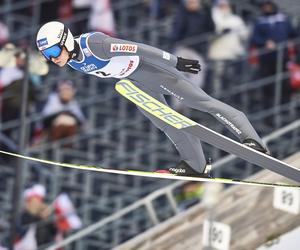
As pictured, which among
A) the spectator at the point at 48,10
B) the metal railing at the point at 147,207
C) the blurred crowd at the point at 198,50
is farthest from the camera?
the spectator at the point at 48,10

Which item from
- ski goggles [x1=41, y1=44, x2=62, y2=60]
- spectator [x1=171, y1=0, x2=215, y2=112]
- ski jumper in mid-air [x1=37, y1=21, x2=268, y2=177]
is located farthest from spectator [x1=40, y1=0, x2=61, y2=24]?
ski goggles [x1=41, y1=44, x2=62, y2=60]

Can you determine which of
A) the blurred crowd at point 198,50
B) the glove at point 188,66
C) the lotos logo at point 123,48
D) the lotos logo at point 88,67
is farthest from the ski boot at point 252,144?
the blurred crowd at point 198,50

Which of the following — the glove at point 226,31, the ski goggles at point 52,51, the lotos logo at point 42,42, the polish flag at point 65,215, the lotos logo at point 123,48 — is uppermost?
the lotos logo at point 42,42

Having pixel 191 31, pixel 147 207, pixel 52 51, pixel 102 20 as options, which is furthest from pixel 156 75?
pixel 102 20

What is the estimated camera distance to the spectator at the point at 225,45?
14445mm

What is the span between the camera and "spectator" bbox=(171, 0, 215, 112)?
14.1m

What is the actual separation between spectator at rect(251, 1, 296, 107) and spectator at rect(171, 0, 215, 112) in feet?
1.64

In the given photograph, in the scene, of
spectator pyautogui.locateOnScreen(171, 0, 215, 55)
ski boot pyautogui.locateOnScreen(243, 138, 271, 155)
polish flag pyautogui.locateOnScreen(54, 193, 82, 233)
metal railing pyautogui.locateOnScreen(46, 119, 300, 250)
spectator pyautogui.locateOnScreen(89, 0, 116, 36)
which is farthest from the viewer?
spectator pyautogui.locateOnScreen(89, 0, 116, 36)

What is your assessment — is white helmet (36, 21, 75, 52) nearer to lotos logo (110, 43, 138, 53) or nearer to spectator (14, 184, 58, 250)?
lotos logo (110, 43, 138, 53)

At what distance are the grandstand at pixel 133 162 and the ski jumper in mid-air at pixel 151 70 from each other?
1.68 m

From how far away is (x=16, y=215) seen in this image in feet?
42.0

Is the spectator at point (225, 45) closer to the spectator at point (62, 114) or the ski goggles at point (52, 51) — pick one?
the spectator at point (62, 114)

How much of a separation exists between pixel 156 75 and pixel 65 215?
9.63ft

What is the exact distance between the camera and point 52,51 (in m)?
10.4
